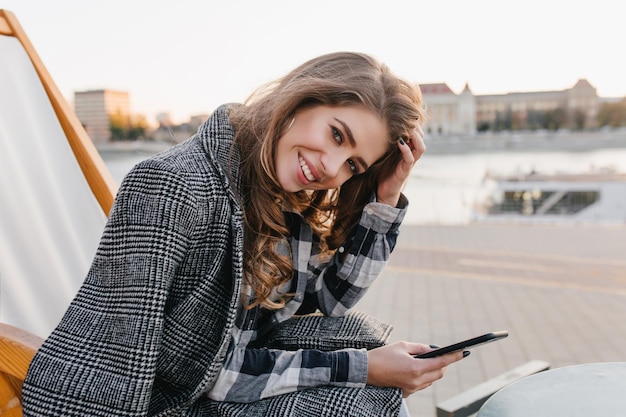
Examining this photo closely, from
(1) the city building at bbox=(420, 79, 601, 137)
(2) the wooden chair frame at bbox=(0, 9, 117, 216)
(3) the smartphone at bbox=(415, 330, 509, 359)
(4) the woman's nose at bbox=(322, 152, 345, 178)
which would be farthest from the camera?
(1) the city building at bbox=(420, 79, 601, 137)

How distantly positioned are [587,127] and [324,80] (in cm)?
6355

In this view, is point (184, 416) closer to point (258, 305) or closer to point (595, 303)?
point (258, 305)

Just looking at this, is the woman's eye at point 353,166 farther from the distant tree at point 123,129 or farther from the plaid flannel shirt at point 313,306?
the distant tree at point 123,129

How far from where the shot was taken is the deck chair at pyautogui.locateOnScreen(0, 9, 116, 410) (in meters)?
1.35

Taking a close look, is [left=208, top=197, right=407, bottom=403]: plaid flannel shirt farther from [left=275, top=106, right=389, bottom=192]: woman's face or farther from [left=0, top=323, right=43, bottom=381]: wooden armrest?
[left=0, top=323, right=43, bottom=381]: wooden armrest

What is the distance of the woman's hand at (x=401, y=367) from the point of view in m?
0.97

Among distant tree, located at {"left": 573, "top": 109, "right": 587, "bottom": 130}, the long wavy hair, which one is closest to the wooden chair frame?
the long wavy hair

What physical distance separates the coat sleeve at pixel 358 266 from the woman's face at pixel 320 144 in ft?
0.78

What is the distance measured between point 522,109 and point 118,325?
6328 cm

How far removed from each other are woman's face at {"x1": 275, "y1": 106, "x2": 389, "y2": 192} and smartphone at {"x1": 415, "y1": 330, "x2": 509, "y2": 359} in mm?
382

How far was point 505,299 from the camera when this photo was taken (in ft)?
12.3

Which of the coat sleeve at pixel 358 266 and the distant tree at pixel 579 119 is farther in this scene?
the distant tree at pixel 579 119

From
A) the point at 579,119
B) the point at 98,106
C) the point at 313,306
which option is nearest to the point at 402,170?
the point at 313,306

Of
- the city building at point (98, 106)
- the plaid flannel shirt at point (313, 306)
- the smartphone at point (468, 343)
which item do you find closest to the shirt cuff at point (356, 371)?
the plaid flannel shirt at point (313, 306)
